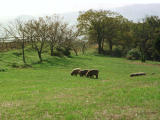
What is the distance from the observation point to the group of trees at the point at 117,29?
66562mm

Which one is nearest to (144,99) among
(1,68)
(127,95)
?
(127,95)

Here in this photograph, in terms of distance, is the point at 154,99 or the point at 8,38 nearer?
the point at 154,99

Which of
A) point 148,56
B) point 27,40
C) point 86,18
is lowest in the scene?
point 148,56

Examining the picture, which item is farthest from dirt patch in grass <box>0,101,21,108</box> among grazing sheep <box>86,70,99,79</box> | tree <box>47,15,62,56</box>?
tree <box>47,15,62,56</box>

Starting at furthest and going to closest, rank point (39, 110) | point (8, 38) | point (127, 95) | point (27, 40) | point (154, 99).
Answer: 1. point (8, 38)
2. point (27, 40)
3. point (127, 95)
4. point (154, 99)
5. point (39, 110)

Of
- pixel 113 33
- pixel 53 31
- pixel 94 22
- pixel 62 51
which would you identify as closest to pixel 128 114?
pixel 53 31

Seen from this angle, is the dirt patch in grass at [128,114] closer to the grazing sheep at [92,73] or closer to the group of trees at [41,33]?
the grazing sheep at [92,73]

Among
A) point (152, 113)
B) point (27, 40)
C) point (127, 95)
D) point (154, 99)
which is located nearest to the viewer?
point (152, 113)

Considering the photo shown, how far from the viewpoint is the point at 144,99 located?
29.9ft

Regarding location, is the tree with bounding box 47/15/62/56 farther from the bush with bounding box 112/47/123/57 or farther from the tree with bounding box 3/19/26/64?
the bush with bounding box 112/47/123/57

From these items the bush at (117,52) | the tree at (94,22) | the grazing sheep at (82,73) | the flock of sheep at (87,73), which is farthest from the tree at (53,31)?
the bush at (117,52)

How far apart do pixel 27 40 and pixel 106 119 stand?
35.3 meters

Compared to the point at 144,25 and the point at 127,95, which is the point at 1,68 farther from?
the point at 144,25

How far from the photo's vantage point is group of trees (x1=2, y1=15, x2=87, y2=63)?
39094 millimetres
